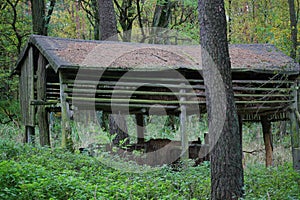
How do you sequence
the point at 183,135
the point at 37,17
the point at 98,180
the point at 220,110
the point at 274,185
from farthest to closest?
the point at 37,17, the point at 183,135, the point at 274,185, the point at 98,180, the point at 220,110

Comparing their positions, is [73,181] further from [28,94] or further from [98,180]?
[28,94]

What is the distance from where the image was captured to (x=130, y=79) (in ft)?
39.3

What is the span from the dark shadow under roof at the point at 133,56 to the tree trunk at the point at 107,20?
6.23ft

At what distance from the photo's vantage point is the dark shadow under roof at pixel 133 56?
35.8 ft

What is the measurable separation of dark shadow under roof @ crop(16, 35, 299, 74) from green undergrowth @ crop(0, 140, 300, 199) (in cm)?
259

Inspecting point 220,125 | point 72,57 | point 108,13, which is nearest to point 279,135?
point 108,13

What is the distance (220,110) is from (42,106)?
691 centimetres

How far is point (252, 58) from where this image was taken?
13.4 metres

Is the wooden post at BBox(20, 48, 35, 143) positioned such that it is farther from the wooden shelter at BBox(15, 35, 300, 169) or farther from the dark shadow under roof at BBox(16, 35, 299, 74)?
the dark shadow under roof at BBox(16, 35, 299, 74)

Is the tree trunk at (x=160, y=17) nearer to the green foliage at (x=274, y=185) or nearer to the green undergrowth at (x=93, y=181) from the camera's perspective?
the green undergrowth at (x=93, y=181)

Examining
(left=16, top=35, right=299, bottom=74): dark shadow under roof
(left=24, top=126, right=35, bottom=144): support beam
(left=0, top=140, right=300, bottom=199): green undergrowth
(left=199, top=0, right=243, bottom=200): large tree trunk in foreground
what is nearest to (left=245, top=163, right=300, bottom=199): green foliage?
(left=0, top=140, right=300, bottom=199): green undergrowth

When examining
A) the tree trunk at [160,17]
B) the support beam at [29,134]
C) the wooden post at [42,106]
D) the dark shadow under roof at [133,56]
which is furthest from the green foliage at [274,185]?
the tree trunk at [160,17]

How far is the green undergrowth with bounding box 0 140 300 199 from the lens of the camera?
535 cm

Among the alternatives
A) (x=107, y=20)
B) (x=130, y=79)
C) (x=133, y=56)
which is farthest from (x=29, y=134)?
(x=107, y=20)
